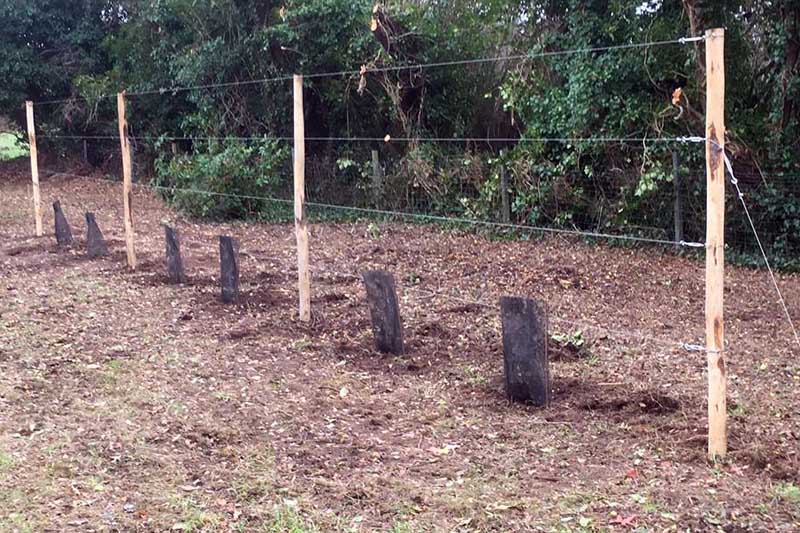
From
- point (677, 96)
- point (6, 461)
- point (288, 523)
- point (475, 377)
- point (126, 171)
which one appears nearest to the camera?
point (288, 523)

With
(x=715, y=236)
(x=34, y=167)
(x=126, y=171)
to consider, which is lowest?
(x=715, y=236)

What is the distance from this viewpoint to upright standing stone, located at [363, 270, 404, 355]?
5.95m

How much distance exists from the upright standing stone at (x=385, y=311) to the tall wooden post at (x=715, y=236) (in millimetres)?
2456

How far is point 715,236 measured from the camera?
3928 mm

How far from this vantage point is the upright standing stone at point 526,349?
483 cm

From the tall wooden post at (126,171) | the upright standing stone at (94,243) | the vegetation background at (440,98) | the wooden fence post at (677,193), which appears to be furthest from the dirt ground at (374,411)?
the vegetation background at (440,98)

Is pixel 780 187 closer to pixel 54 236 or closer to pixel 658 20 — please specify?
pixel 658 20

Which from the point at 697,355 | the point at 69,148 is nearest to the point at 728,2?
the point at 697,355

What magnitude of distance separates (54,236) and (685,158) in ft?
27.9

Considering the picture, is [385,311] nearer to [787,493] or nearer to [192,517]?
[192,517]

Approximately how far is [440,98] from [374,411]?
994 cm

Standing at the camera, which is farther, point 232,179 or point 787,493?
point 232,179

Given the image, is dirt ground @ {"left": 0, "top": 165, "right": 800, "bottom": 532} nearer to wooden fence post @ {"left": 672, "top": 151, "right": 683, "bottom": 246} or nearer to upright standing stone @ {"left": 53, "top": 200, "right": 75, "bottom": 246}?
wooden fence post @ {"left": 672, "top": 151, "right": 683, "bottom": 246}

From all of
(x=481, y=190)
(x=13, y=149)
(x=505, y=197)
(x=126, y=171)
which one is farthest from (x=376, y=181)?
(x=13, y=149)
